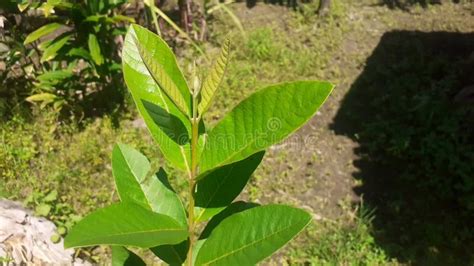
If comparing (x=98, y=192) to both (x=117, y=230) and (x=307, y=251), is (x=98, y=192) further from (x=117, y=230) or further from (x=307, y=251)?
(x=117, y=230)

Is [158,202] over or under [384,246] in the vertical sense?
over

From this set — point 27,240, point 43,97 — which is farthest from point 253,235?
point 43,97

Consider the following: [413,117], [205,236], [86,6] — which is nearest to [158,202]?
[205,236]

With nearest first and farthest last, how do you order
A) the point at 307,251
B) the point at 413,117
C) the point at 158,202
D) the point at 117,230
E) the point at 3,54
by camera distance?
the point at 117,230, the point at 158,202, the point at 307,251, the point at 3,54, the point at 413,117

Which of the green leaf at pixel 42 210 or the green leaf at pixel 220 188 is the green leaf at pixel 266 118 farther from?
the green leaf at pixel 42 210

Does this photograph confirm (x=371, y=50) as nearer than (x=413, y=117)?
No

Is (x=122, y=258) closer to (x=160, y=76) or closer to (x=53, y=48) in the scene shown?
(x=160, y=76)

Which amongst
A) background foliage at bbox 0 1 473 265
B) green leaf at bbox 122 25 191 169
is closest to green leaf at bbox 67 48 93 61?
background foliage at bbox 0 1 473 265
